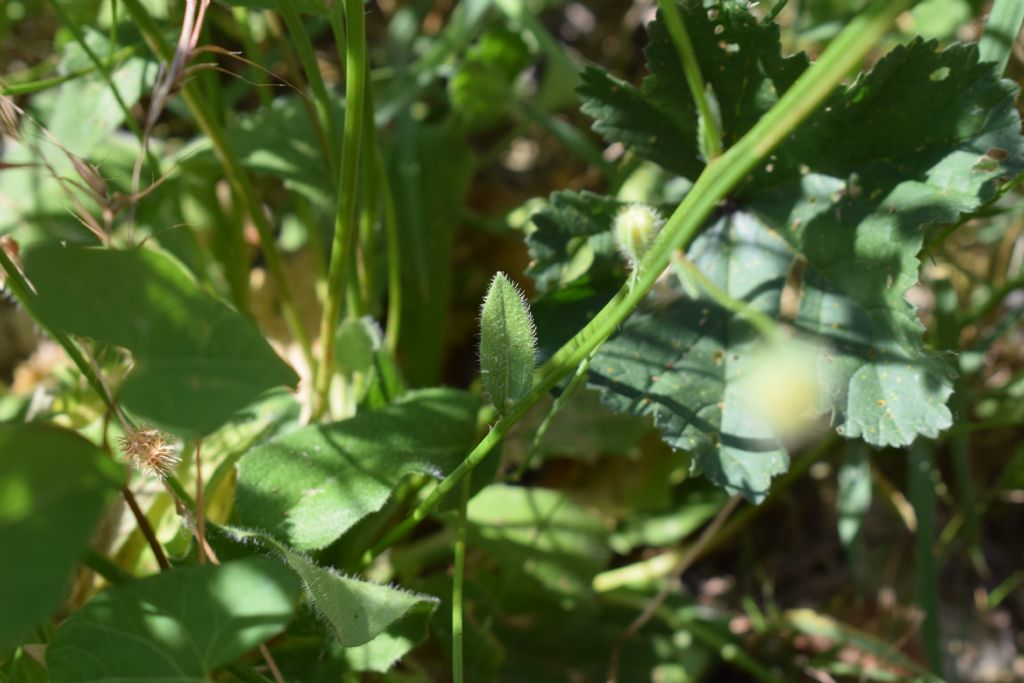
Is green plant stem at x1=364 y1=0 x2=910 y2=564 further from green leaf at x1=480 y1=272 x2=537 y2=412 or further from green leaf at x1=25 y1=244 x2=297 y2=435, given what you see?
green leaf at x1=25 y1=244 x2=297 y2=435

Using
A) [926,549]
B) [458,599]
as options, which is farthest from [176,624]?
[926,549]

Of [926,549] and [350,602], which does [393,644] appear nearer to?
[350,602]

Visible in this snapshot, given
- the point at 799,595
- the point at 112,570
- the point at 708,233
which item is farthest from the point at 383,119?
the point at 799,595

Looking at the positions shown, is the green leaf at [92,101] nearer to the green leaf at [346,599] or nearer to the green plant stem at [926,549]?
the green leaf at [346,599]

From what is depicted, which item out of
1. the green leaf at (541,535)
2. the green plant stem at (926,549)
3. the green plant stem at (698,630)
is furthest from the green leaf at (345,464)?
the green plant stem at (926,549)

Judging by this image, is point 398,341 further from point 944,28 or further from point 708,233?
point 944,28

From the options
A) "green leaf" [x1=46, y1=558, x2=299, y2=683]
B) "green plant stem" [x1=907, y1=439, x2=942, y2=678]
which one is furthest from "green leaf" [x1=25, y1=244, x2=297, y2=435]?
"green plant stem" [x1=907, y1=439, x2=942, y2=678]

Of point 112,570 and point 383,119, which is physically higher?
point 383,119
